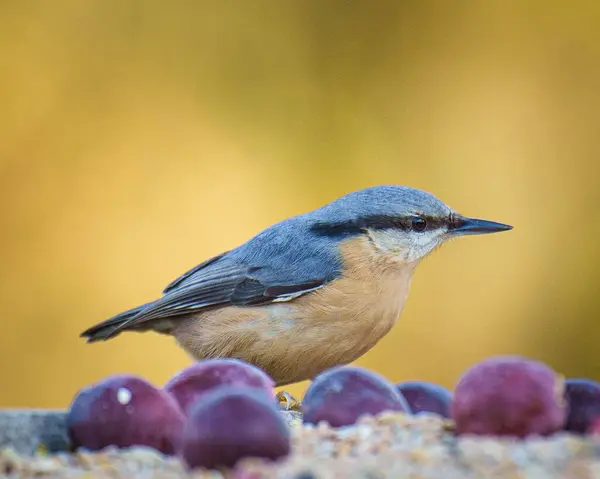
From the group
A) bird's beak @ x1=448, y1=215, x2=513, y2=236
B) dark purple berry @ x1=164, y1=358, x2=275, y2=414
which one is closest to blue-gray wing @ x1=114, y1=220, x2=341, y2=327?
bird's beak @ x1=448, y1=215, x2=513, y2=236

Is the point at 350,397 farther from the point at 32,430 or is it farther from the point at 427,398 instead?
the point at 32,430

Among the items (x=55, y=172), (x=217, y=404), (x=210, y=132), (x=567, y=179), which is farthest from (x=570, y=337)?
(x=217, y=404)

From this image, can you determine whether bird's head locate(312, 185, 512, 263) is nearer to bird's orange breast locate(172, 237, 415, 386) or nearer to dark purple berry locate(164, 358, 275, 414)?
bird's orange breast locate(172, 237, 415, 386)

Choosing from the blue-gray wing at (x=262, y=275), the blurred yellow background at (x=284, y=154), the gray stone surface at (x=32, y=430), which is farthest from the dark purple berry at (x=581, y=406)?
the blurred yellow background at (x=284, y=154)

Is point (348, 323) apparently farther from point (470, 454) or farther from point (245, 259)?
point (470, 454)

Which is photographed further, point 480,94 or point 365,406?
point 480,94

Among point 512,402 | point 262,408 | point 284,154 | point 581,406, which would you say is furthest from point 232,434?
point 284,154

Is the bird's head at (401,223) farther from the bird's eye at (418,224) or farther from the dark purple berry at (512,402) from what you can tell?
the dark purple berry at (512,402)
